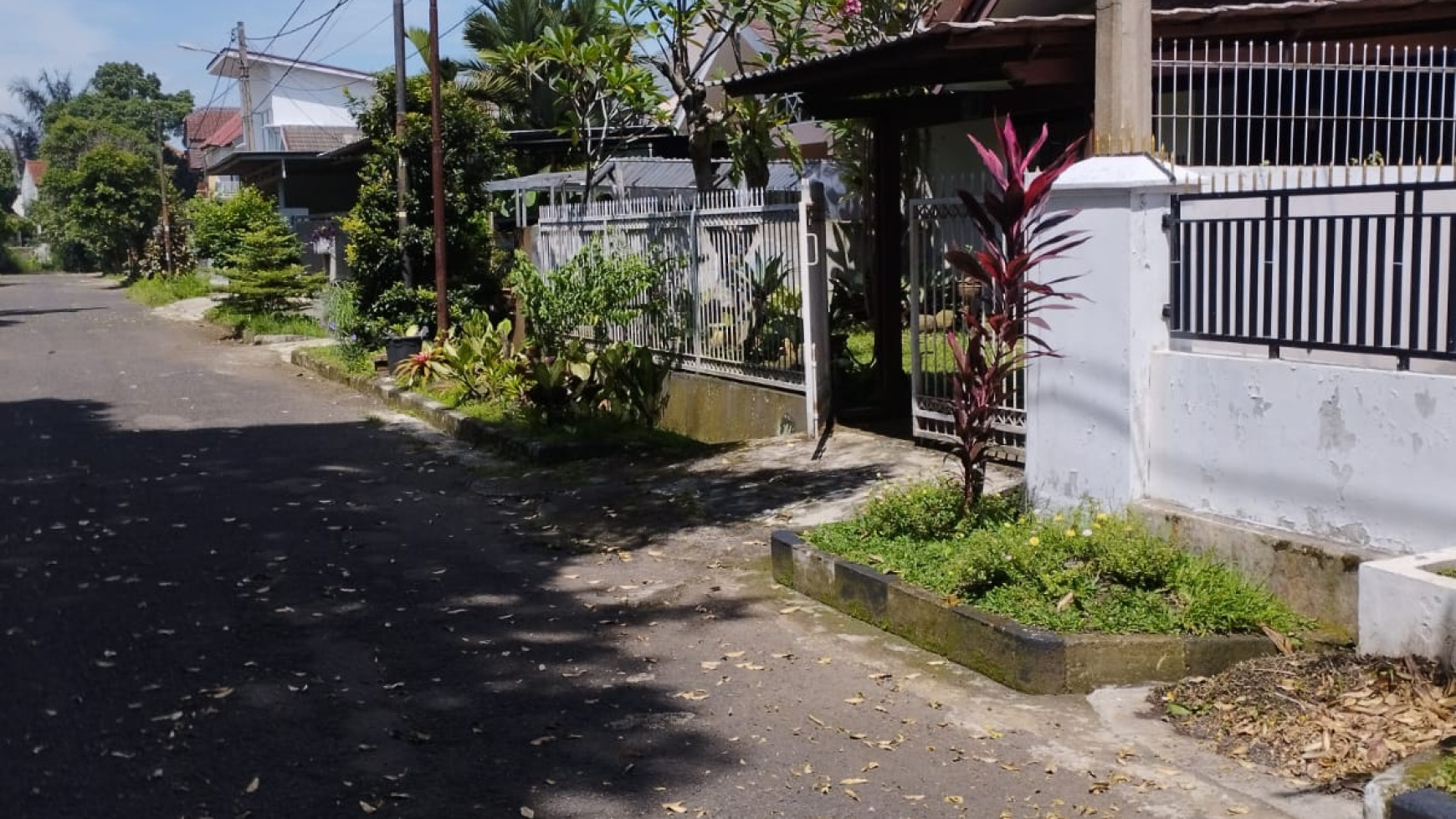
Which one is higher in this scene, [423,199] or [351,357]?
[423,199]

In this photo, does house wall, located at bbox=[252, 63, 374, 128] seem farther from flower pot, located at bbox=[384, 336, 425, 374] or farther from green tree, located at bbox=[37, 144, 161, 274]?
flower pot, located at bbox=[384, 336, 425, 374]

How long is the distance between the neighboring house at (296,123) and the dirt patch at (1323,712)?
119ft

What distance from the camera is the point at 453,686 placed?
570 cm

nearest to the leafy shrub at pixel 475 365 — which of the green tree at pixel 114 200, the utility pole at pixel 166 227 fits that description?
the utility pole at pixel 166 227

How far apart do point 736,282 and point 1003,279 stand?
556 centimetres

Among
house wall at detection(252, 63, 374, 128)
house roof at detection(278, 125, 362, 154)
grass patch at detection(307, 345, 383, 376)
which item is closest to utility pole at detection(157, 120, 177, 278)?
house roof at detection(278, 125, 362, 154)

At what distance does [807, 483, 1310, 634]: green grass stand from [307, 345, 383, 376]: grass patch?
1167 centimetres

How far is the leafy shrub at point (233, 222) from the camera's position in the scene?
2838cm

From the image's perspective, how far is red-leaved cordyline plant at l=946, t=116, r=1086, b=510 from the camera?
6238 millimetres

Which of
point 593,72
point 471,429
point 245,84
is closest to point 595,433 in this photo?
point 471,429

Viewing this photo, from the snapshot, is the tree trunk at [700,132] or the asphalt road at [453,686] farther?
the tree trunk at [700,132]

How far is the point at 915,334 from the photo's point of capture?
980cm

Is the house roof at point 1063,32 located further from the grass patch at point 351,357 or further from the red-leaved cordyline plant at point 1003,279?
the grass patch at point 351,357

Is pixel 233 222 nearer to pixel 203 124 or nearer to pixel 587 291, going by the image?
pixel 587 291
